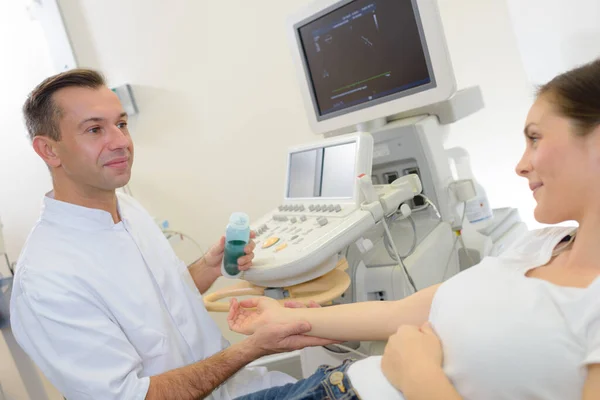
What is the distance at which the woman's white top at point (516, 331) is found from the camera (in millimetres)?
675

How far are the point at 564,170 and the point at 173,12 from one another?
6.44 feet

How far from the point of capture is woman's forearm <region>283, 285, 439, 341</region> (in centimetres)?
97

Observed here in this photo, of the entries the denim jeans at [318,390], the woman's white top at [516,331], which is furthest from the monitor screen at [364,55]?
the denim jeans at [318,390]

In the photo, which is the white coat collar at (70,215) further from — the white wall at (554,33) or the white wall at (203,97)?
the white wall at (554,33)

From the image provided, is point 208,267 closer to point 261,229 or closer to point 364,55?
point 261,229

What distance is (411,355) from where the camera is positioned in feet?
2.63

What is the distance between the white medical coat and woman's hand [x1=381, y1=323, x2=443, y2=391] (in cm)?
46

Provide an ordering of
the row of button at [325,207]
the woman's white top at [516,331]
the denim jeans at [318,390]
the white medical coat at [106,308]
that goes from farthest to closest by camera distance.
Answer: the row of button at [325,207]
the white medical coat at [106,308]
the denim jeans at [318,390]
the woman's white top at [516,331]

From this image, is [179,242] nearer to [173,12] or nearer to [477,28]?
[173,12]

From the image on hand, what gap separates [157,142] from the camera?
7.81ft

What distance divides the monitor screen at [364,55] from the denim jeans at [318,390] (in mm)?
830

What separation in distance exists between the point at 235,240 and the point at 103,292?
34cm

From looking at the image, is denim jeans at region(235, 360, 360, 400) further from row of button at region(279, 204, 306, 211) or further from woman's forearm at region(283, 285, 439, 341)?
row of button at region(279, 204, 306, 211)

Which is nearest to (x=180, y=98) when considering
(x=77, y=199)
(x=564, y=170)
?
(x=77, y=199)
